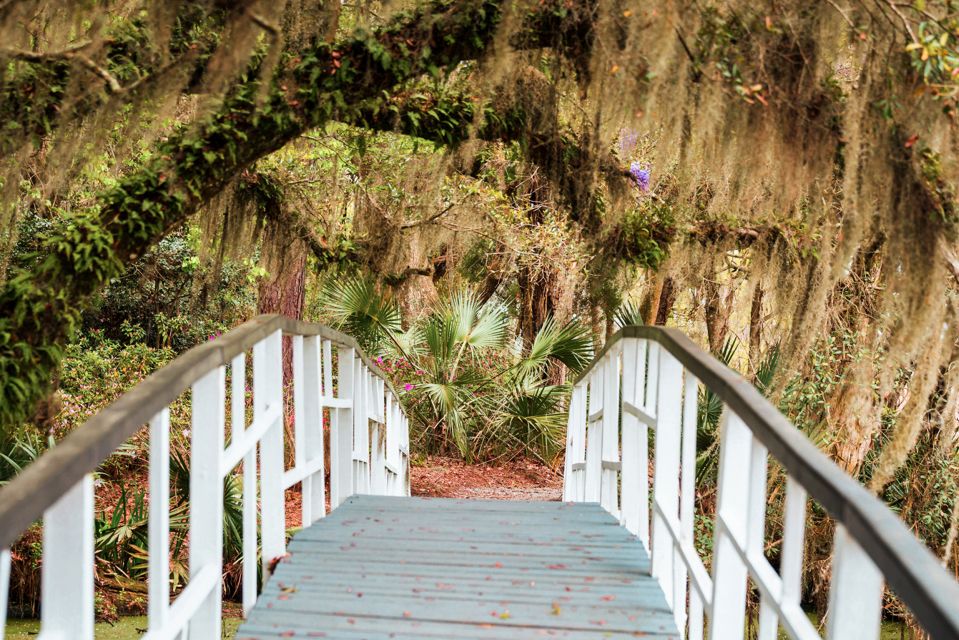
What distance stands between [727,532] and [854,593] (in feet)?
2.74

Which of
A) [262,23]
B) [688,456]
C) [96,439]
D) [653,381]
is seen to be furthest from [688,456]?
[262,23]

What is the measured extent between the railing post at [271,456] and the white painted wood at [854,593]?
75.2 inches

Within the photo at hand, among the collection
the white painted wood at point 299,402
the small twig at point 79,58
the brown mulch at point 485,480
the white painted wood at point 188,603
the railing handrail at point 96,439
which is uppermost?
the small twig at point 79,58

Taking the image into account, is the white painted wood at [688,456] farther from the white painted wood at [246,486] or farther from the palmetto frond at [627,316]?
the palmetto frond at [627,316]

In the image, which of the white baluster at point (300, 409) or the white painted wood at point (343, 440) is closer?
the white baluster at point (300, 409)

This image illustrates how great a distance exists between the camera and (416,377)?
967 cm

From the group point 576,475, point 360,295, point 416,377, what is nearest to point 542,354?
point 416,377

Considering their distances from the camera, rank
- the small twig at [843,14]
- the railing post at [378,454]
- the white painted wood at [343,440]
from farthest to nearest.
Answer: the railing post at [378,454] → the white painted wood at [343,440] → the small twig at [843,14]

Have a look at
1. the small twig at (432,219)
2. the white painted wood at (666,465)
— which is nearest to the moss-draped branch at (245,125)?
the white painted wood at (666,465)

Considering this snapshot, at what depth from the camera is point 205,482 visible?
2135 millimetres

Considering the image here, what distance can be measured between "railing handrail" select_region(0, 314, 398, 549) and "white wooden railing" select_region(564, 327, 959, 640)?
1063mm

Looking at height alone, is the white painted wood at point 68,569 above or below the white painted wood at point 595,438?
above

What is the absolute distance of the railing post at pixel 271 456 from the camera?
9.10 ft

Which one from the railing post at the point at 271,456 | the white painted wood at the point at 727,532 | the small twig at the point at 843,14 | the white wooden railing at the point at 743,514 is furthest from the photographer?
the small twig at the point at 843,14
